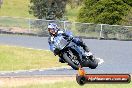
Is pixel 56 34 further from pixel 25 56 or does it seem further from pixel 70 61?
pixel 25 56

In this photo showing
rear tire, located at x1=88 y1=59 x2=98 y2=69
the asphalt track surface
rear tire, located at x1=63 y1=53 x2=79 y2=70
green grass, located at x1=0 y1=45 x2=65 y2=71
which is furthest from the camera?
the asphalt track surface

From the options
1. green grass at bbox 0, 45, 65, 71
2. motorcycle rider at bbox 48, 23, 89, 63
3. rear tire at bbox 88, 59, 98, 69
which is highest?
motorcycle rider at bbox 48, 23, 89, 63

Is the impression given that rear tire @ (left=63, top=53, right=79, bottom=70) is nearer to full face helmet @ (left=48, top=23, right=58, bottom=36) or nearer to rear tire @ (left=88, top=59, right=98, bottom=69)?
rear tire @ (left=88, top=59, right=98, bottom=69)

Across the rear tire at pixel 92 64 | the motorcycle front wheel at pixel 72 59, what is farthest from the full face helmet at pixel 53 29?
the rear tire at pixel 92 64

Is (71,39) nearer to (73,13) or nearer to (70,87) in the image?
(70,87)

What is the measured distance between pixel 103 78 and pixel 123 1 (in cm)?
621

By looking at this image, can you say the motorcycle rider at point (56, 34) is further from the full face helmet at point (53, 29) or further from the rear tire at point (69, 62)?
the rear tire at point (69, 62)

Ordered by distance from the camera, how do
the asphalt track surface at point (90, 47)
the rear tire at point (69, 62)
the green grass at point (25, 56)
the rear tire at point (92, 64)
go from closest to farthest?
the rear tire at point (69, 62) → the rear tire at point (92, 64) → the green grass at point (25, 56) → the asphalt track surface at point (90, 47)

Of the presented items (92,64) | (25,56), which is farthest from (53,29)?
(25,56)

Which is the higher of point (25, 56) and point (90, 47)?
point (90, 47)

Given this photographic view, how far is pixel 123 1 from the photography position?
12398 millimetres

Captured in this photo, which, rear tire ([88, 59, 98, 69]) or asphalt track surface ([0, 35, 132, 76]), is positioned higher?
rear tire ([88, 59, 98, 69])

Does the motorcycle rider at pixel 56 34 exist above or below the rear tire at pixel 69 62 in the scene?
above

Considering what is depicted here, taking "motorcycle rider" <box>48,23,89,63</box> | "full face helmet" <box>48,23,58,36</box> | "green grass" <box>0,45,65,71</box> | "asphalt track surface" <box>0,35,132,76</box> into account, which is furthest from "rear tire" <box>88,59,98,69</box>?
"green grass" <box>0,45,65,71</box>
